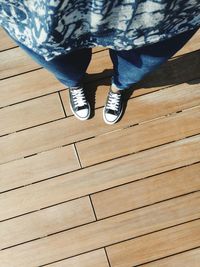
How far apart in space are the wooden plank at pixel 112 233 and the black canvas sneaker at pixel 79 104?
431mm

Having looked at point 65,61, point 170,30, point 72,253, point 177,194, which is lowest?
point 72,253

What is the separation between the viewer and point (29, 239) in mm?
1408

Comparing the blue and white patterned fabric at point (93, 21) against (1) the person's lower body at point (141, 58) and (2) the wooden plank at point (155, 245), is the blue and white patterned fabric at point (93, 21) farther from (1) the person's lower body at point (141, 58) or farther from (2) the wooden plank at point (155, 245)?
(2) the wooden plank at point (155, 245)

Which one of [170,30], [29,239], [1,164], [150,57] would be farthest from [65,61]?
[29,239]

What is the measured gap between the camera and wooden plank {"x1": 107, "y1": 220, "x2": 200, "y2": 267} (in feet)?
4.56

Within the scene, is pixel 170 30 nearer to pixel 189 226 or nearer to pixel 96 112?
pixel 96 112

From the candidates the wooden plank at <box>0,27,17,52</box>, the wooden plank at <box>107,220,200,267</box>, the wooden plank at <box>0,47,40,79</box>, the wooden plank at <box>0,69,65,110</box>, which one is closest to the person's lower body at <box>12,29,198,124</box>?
the wooden plank at <box>0,69,65,110</box>

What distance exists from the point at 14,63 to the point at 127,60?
2.29 ft

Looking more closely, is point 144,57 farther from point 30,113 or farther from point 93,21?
point 30,113

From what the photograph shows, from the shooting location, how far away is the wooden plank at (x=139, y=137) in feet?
4.78

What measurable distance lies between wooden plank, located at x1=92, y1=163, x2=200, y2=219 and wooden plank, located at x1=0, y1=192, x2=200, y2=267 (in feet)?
0.09

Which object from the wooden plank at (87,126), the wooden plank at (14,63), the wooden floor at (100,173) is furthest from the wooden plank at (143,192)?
the wooden plank at (14,63)

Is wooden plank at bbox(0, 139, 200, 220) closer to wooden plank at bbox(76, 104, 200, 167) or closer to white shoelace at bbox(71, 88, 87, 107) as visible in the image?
wooden plank at bbox(76, 104, 200, 167)

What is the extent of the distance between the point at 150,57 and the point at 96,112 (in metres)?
0.58
